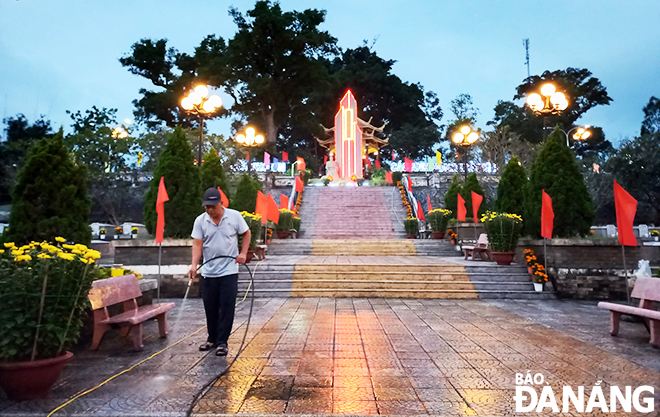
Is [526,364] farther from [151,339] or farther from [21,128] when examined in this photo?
[21,128]

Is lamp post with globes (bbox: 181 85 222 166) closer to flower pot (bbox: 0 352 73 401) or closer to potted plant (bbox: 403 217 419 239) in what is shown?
flower pot (bbox: 0 352 73 401)

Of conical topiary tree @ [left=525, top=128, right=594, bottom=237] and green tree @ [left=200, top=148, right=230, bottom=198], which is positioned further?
green tree @ [left=200, top=148, right=230, bottom=198]

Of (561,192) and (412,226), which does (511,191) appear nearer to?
(561,192)

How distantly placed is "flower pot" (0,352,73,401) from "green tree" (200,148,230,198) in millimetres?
11760

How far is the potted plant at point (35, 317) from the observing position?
3.28m

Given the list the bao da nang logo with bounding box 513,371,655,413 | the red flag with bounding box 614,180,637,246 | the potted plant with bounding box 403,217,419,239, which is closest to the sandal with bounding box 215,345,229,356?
the bao da nang logo with bounding box 513,371,655,413

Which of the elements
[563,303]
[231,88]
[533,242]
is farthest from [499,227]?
[231,88]

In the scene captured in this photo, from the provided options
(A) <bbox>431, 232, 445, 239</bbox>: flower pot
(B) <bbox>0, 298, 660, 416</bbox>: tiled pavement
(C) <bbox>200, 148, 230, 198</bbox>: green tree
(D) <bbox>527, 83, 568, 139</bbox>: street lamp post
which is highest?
(D) <bbox>527, 83, 568, 139</bbox>: street lamp post

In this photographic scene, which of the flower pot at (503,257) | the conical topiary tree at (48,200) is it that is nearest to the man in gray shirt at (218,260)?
the conical topiary tree at (48,200)

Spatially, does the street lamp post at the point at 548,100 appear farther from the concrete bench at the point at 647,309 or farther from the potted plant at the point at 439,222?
the potted plant at the point at 439,222

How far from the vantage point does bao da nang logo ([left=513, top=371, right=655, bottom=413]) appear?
326 centimetres

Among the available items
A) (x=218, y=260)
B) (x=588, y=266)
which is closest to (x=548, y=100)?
(x=588, y=266)

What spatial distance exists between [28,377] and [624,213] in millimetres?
8293

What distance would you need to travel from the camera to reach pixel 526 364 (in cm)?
443
